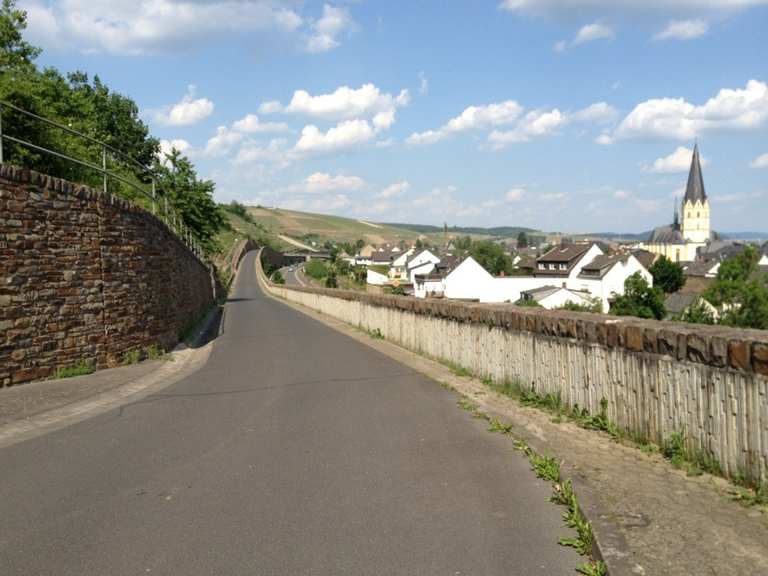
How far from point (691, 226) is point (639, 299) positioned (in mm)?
122155

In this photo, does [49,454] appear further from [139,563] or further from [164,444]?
[139,563]

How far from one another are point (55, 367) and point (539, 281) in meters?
80.4

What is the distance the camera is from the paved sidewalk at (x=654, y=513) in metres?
3.94

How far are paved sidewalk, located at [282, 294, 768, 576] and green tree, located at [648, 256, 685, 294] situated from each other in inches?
4128

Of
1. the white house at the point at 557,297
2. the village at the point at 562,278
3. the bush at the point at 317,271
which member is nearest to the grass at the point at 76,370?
the village at the point at 562,278

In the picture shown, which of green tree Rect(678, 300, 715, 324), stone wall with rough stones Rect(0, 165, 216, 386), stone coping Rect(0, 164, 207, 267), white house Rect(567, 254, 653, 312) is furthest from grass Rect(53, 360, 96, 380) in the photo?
white house Rect(567, 254, 653, 312)

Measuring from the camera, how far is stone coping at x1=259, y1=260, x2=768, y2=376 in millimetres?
5309

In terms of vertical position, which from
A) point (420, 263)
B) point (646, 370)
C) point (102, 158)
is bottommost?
point (646, 370)

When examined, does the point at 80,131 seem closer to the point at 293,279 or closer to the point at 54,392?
the point at 54,392

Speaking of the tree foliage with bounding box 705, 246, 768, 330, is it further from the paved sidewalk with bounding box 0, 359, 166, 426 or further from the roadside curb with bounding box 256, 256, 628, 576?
the paved sidewalk with bounding box 0, 359, 166, 426

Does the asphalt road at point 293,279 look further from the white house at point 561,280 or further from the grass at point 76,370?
the grass at point 76,370

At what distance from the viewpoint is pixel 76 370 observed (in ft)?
36.9

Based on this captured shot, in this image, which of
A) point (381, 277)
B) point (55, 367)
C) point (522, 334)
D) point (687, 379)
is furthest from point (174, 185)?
point (381, 277)

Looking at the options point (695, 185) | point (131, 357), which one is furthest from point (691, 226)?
point (131, 357)
